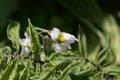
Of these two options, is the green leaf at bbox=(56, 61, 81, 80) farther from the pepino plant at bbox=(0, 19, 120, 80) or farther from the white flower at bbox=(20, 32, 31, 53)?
the white flower at bbox=(20, 32, 31, 53)

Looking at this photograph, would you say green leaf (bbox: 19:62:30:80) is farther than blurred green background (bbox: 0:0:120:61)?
No

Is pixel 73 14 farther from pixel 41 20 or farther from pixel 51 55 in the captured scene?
pixel 51 55

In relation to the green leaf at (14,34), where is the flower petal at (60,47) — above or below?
below

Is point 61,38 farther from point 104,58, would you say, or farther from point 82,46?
point 104,58

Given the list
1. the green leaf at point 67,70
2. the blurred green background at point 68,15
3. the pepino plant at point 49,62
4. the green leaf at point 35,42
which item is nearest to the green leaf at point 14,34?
the pepino plant at point 49,62

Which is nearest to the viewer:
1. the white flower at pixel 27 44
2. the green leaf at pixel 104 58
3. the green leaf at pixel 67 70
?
the green leaf at pixel 67 70

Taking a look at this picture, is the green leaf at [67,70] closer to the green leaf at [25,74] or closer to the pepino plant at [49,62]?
the pepino plant at [49,62]

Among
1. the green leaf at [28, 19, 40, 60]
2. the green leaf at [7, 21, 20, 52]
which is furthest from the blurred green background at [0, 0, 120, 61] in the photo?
the green leaf at [28, 19, 40, 60]
